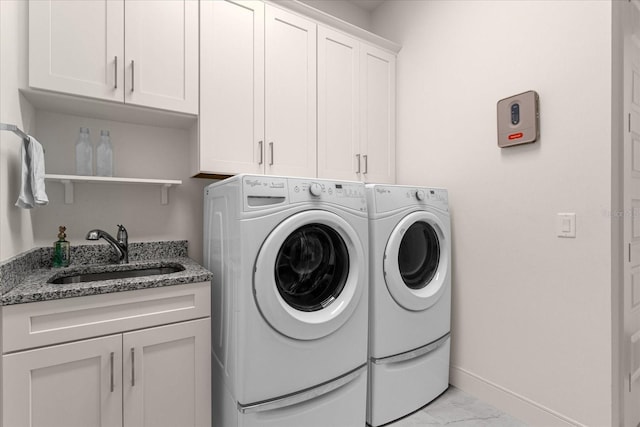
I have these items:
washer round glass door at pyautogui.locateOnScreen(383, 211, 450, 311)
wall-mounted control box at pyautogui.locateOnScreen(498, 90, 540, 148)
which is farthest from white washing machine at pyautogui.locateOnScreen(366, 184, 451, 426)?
wall-mounted control box at pyautogui.locateOnScreen(498, 90, 540, 148)

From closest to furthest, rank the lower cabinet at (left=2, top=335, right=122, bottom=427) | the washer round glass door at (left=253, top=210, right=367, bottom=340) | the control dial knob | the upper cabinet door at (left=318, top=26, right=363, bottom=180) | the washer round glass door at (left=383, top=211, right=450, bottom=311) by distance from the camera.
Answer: the lower cabinet at (left=2, top=335, right=122, bottom=427)
the washer round glass door at (left=253, top=210, right=367, bottom=340)
the control dial knob
the washer round glass door at (left=383, top=211, right=450, bottom=311)
the upper cabinet door at (left=318, top=26, right=363, bottom=180)

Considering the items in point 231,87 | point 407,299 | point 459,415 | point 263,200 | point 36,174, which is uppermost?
point 231,87

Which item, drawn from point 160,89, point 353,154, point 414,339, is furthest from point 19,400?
point 353,154

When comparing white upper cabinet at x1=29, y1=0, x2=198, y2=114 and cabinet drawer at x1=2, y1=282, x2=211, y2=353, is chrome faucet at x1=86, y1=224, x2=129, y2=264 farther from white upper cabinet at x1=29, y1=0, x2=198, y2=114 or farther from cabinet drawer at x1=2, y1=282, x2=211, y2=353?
white upper cabinet at x1=29, y1=0, x2=198, y2=114

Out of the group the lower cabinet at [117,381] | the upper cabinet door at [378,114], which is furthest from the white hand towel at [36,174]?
the upper cabinet door at [378,114]

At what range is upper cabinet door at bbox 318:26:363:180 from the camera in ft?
6.66

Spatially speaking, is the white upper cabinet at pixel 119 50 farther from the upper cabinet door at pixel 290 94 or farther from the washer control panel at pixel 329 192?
the washer control panel at pixel 329 192

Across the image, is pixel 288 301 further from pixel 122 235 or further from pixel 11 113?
pixel 11 113

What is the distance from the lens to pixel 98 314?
1160 mm

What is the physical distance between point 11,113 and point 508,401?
2.79m

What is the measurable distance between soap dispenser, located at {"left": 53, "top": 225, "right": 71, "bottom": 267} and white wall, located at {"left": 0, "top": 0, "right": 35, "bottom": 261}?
139 millimetres

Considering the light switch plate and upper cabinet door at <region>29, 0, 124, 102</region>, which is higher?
upper cabinet door at <region>29, 0, 124, 102</region>

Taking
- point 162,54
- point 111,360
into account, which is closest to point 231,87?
point 162,54

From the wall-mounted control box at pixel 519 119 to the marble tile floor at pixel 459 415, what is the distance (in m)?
1.51
